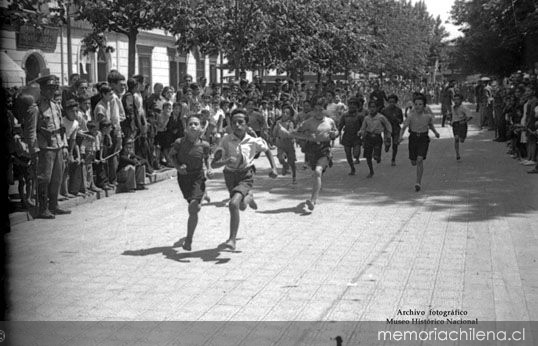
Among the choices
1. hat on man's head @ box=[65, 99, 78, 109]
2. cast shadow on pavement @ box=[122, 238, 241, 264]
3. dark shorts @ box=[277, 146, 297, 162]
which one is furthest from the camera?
dark shorts @ box=[277, 146, 297, 162]

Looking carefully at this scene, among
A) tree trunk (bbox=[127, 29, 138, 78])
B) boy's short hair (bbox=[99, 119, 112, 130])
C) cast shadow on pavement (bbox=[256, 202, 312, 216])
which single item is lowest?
cast shadow on pavement (bbox=[256, 202, 312, 216])

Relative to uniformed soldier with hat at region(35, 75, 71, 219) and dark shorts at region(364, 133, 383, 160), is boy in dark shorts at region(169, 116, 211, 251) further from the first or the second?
dark shorts at region(364, 133, 383, 160)

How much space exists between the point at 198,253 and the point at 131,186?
16.4ft

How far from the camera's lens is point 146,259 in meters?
7.63

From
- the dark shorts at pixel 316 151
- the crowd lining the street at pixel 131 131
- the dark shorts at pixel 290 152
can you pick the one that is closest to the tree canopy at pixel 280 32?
the crowd lining the street at pixel 131 131

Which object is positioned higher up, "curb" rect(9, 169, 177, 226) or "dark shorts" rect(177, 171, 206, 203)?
"dark shorts" rect(177, 171, 206, 203)

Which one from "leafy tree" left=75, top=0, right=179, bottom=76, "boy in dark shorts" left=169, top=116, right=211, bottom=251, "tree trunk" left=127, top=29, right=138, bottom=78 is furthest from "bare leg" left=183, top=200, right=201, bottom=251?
"tree trunk" left=127, top=29, right=138, bottom=78

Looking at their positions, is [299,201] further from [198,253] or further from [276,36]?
[276,36]

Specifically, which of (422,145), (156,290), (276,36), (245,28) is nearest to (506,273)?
(156,290)

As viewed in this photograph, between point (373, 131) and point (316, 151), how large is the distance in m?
3.67


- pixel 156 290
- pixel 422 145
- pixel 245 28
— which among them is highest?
pixel 245 28

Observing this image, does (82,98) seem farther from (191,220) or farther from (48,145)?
(191,220)

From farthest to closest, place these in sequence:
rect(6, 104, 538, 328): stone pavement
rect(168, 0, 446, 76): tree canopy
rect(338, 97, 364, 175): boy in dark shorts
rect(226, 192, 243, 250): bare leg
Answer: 1. rect(168, 0, 446, 76): tree canopy
2. rect(338, 97, 364, 175): boy in dark shorts
3. rect(226, 192, 243, 250): bare leg
4. rect(6, 104, 538, 328): stone pavement

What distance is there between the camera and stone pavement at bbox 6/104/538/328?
5.91m
